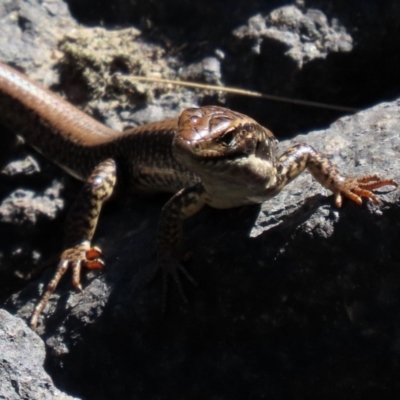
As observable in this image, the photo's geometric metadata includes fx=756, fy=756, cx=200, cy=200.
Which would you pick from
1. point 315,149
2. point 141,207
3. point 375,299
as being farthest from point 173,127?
point 375,299

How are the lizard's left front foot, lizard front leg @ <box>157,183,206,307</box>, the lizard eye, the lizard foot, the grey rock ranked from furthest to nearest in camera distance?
the grey rock, lizard front leg @ <box>157,183,206,307</box>, the lizard foot, the lizard's left front foot, the lizard eye

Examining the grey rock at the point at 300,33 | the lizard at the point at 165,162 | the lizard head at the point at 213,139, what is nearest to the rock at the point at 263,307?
the lizard at the point at 165,162

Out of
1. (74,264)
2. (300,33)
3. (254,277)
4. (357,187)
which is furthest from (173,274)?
(300,33)

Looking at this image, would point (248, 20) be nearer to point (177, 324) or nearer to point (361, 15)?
point (361, 15)

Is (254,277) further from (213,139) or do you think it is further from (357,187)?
(213,139)

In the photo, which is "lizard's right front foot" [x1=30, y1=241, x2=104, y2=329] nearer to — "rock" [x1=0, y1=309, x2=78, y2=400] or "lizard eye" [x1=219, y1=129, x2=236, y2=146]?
"rock" [x1=0, y1=309, x2=78, y2=400]

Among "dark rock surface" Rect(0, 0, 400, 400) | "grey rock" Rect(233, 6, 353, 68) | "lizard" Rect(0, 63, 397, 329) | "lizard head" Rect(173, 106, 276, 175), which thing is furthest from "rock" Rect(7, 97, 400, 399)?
"grey rock" Rect(233, 6, 353, 68)

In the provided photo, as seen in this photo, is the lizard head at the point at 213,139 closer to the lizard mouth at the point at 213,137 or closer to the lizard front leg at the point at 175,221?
the lizard mouth at the point at 213,137
